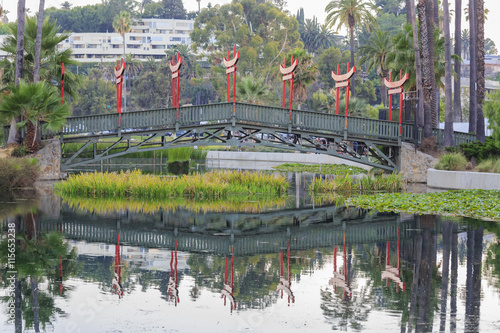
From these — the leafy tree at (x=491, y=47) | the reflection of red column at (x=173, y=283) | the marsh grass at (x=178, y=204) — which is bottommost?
the reflection of red column at (x=173, y=283)

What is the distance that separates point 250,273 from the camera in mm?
12672

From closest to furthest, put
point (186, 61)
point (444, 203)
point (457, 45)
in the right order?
point (444, 203) → point (457, 45) → point (186, 61)

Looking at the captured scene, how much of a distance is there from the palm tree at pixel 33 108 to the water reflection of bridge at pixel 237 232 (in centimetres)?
1428

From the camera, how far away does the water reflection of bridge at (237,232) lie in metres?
16.2

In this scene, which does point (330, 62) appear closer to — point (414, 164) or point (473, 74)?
point (473, 74)

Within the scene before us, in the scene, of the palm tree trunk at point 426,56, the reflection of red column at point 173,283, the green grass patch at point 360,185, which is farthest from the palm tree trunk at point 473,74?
the reflection of red column at point 173,283

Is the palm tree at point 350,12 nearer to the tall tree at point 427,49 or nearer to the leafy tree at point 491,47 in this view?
the tall tree at point 427,49

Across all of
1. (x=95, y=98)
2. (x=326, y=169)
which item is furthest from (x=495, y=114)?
(x=95, y=98)

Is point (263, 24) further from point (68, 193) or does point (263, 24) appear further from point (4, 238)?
point (4, 238)

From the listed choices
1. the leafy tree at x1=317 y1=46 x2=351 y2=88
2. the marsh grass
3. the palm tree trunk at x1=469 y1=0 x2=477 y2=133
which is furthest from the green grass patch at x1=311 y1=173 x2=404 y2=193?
the leafy tree at x1=317 y1=46 x2=351 y2=88

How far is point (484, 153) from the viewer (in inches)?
1446

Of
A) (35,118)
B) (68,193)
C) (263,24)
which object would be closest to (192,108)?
(35,118)

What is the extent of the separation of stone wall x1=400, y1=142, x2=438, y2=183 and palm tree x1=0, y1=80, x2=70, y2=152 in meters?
17.9

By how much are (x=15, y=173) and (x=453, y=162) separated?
64.6 ft
